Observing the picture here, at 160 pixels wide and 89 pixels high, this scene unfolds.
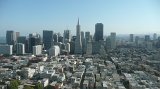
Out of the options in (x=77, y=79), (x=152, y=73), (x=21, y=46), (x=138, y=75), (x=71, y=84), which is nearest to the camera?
(x=71, y=84)

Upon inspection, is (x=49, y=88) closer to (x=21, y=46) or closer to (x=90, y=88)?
(x=90, y=88)

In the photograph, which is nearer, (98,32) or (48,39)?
(48,39)

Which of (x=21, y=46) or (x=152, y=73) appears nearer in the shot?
(x=152, y=73)

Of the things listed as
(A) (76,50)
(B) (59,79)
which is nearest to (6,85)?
(B) (59,79)

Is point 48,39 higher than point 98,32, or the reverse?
point 98,32

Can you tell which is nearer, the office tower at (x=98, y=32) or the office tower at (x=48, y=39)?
the office tower at (x=48, y=39)

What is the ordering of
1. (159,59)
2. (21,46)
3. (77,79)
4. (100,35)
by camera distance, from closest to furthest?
(77,79) → (159,59) → (21,46) → (100,35)

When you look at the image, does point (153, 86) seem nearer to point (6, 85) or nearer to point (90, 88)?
point (90, 88)

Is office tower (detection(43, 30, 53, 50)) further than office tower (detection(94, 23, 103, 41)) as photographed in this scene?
No

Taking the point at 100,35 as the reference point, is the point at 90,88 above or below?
below

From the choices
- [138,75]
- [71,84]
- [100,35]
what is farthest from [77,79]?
[100,35]
